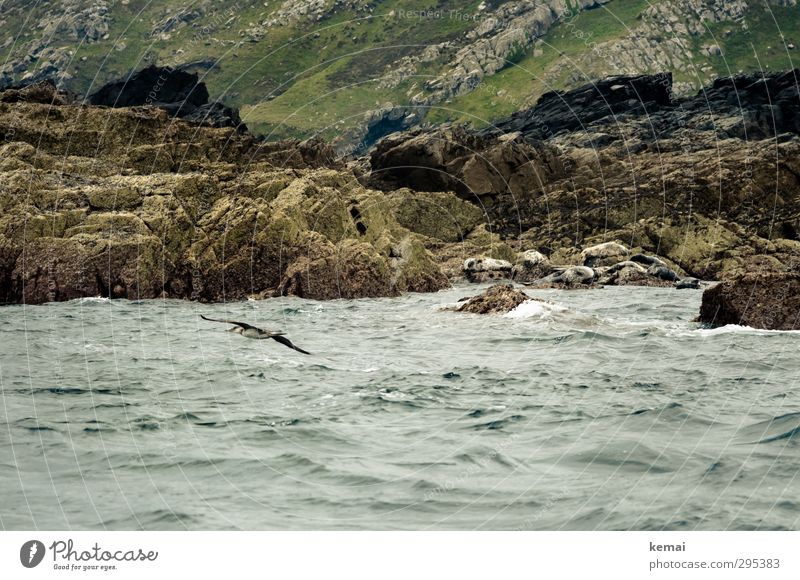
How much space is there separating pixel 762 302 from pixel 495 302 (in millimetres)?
7016

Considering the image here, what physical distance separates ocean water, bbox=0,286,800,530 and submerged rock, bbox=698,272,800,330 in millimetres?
1009

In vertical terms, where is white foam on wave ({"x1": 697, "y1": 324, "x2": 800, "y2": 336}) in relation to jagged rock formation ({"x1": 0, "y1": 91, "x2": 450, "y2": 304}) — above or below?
below

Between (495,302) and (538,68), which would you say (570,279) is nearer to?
(495,302)

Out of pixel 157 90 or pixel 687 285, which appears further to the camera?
pixel 157 90

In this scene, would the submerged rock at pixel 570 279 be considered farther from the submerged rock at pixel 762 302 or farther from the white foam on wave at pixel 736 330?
the white foam on wave at pixel 736 330

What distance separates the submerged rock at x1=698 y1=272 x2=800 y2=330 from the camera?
71.8 feet

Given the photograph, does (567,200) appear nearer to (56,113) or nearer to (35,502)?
(56,113)

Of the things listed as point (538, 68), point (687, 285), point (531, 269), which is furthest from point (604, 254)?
point (538, 68)

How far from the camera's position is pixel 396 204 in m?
59.3

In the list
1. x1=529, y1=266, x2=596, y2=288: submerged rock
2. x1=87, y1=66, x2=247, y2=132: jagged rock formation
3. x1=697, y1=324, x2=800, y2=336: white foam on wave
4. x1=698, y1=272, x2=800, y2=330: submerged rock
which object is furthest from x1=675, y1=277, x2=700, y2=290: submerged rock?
x1=87, y1=66, x2=247, y2=132: jagged rock formation

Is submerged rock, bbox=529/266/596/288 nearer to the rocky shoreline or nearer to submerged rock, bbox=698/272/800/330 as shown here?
the rocky shoreline

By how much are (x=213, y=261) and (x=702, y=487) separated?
2587 centimetres

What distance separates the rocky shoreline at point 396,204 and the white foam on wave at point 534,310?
4.12 metres
